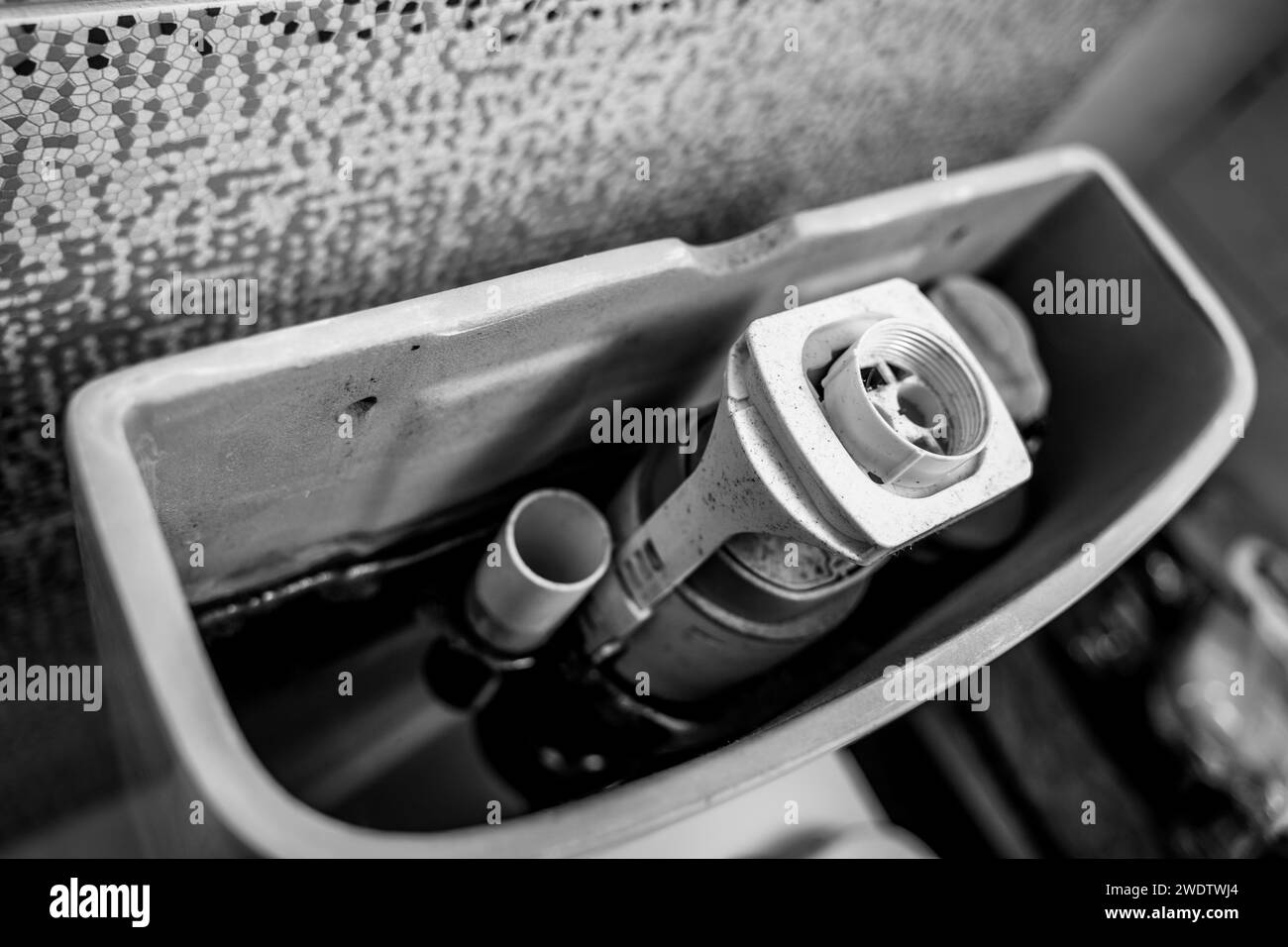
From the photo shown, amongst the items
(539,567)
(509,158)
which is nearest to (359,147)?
(509,158)

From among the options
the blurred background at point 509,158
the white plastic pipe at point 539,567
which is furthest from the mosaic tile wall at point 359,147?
the white plastic pipe at point 539,567

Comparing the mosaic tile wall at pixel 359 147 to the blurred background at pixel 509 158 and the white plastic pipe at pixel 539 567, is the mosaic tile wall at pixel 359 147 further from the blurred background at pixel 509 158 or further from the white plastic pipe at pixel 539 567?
the white plastic pipe at pixel 539 567

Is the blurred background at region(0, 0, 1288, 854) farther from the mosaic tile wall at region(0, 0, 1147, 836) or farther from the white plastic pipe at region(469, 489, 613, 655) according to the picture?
the white plastic pipe at region(469, 489, 613, 655)

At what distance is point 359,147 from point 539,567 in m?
0.24

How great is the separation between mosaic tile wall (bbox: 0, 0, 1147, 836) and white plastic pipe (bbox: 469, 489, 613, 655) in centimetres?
15

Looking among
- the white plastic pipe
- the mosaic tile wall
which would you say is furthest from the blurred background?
the white plastic pipe

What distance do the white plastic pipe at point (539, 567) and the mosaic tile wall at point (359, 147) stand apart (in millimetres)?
152

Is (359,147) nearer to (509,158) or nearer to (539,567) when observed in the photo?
(509,158)

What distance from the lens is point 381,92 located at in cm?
46

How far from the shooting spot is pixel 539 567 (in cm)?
57

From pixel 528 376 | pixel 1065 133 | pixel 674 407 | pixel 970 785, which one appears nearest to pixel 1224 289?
pixel 1065 133

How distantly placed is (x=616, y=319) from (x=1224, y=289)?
0.75m
